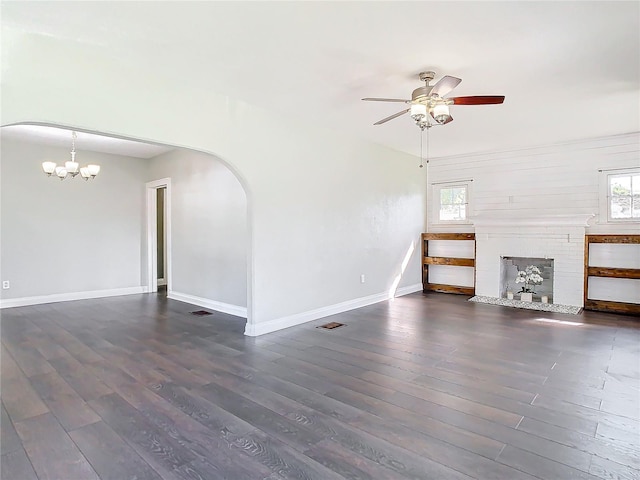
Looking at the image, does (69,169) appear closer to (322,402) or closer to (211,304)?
(211,304)

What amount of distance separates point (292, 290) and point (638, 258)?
17.1ft

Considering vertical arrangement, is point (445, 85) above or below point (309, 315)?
above

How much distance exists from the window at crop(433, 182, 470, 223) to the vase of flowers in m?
1.44

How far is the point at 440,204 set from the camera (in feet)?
25.8

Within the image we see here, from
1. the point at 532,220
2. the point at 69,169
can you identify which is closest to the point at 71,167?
the point at 69,169

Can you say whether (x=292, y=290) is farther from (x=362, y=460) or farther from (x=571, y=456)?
(x=571, y=456)

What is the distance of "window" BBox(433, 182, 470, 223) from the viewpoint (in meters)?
7.49

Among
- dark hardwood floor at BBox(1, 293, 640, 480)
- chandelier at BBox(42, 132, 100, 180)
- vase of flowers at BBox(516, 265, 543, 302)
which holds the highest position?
chandelier at BBox(42, 132, 100, 180)

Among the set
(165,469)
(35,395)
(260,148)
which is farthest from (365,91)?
(35,395)

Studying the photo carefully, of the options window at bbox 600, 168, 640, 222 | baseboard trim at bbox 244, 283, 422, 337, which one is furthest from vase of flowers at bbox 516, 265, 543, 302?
baseboard trim at bbox 244, 283, 422, 337

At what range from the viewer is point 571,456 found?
208 centimetres

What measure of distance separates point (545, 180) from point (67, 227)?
333 inches

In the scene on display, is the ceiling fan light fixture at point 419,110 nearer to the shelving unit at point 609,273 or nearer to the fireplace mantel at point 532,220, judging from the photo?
the fireplace mantel at point 532,220

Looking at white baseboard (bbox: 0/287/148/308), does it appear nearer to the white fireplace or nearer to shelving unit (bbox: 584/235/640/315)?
the white fireplace
